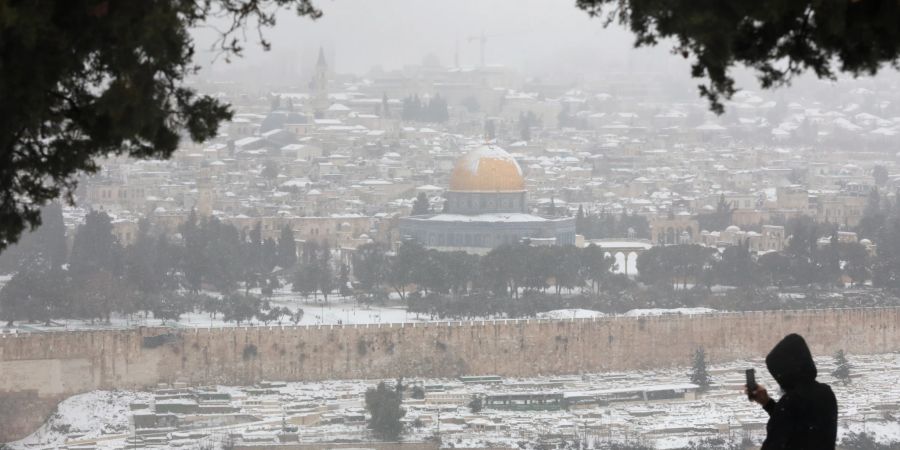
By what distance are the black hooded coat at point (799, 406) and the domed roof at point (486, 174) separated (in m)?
44.6

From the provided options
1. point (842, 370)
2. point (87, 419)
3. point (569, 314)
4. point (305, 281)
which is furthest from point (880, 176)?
point (87, 419)

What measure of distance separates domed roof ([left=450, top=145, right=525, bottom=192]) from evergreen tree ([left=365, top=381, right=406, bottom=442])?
2275 cm

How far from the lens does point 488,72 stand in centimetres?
12181

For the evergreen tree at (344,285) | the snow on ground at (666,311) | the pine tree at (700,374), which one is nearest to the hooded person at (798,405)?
the pine tree at (700,374)

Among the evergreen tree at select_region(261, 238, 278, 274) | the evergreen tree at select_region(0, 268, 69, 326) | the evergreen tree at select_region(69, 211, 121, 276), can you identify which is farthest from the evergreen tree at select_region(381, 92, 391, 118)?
the evergreen tree at select_region(0, 268, 69, 326)

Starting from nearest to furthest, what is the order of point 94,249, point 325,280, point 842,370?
1. point 842,370
2. point 325,280
3. point 94,249

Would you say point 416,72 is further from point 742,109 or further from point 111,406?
point 111,406

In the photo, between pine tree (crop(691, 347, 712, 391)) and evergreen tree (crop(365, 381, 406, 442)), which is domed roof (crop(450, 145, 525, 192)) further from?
evergreen tree (crop(365, 381, 406, 442))

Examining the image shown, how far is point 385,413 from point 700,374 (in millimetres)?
6505

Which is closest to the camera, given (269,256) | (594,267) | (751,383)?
(751,383)

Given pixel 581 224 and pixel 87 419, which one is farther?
pixel 581 224

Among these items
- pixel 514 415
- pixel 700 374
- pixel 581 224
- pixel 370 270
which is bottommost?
pixel 514 415

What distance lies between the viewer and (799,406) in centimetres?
712

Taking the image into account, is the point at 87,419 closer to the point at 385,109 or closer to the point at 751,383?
the point at 751,383
